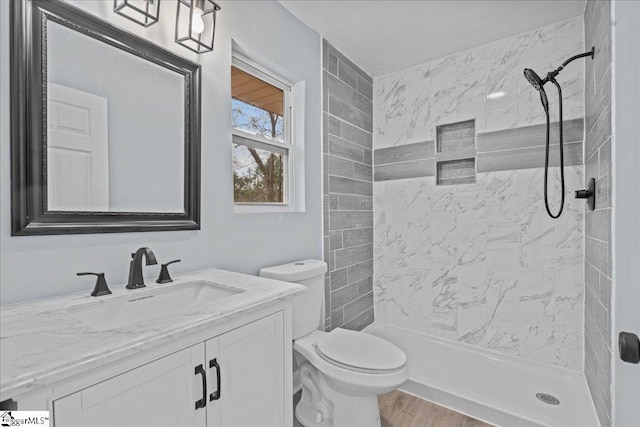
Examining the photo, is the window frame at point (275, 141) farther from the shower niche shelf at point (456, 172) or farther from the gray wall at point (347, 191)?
the shower niche shelf at point (456, 172)

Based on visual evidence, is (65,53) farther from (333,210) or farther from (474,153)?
(474,153)

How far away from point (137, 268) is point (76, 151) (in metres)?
0.47

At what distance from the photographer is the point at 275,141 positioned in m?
2.04

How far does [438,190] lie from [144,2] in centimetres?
227

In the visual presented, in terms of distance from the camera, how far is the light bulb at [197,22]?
145 cm

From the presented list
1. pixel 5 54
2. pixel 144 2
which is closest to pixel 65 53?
pixel 5 54

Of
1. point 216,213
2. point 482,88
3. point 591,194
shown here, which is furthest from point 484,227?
point 216,213

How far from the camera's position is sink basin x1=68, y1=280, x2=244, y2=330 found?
3.57 feet

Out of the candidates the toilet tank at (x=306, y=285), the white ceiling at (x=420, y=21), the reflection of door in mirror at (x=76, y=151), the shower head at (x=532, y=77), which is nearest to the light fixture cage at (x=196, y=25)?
the reflection of door in mirror at (x=76, y=151)

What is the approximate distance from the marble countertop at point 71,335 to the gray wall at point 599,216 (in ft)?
4.84

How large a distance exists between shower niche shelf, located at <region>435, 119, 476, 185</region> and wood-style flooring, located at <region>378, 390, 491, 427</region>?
1.64m

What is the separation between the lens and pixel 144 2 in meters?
1.31

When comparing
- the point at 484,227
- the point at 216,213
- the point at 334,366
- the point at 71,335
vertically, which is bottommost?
the point at 334,366

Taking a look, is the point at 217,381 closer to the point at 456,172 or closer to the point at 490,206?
the point at 490,206
